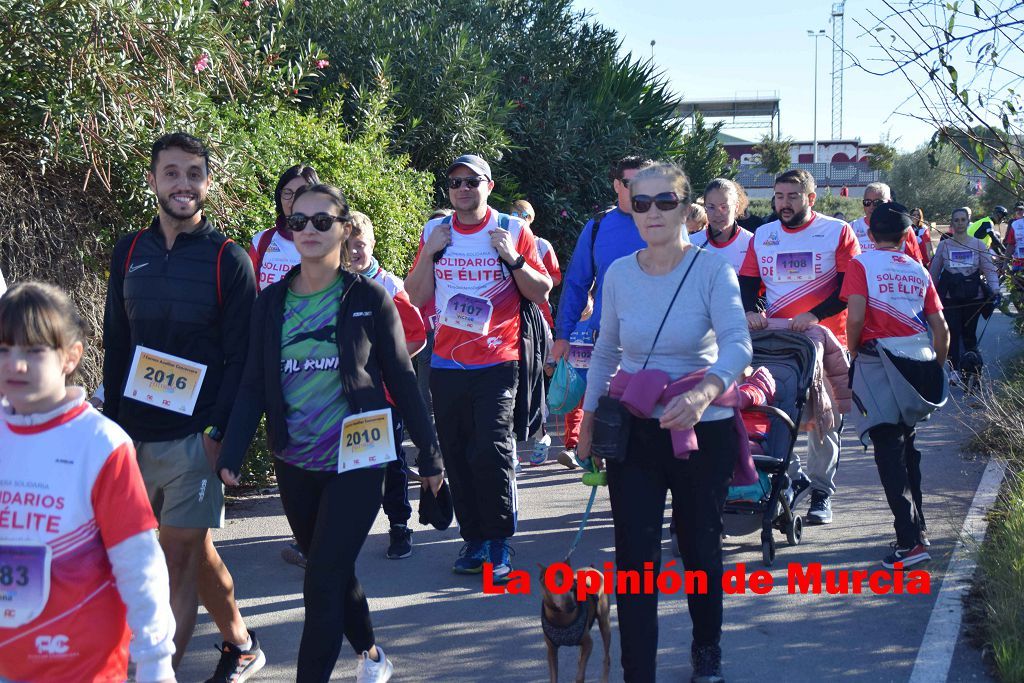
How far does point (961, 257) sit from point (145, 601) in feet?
42.5

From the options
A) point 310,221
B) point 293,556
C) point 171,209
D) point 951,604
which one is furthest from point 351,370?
point 951,604

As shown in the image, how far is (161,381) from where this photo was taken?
439 centimetres

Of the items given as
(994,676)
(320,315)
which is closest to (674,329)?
(320,315)

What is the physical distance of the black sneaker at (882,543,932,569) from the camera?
621 centimetres

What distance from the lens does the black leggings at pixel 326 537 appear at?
4.03 metres

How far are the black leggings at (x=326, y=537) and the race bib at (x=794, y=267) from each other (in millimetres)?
3917

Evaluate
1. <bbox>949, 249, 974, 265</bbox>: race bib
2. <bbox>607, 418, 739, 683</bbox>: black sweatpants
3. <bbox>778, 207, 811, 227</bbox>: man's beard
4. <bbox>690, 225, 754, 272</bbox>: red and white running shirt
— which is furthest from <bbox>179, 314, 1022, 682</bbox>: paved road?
<bbox>949, 249, 974, 265</bbox>: race bib

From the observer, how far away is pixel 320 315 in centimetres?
421

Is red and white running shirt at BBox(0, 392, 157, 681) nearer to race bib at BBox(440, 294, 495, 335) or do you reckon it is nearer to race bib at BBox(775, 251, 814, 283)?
race bib at BBox(440, 294, 495, 335)

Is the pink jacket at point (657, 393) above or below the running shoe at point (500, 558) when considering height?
above

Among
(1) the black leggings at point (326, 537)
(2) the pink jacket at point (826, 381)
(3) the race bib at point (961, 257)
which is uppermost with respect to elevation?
(3) the race bib at point (961, 257)

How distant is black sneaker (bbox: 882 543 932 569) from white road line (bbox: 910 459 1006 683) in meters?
0.16

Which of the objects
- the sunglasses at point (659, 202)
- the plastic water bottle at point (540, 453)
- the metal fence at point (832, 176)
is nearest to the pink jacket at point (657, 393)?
the sunglasses at point (659, 202)

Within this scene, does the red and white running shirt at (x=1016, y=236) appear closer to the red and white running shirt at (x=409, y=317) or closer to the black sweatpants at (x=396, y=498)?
the black sweatpants at (x=396, y=498)
